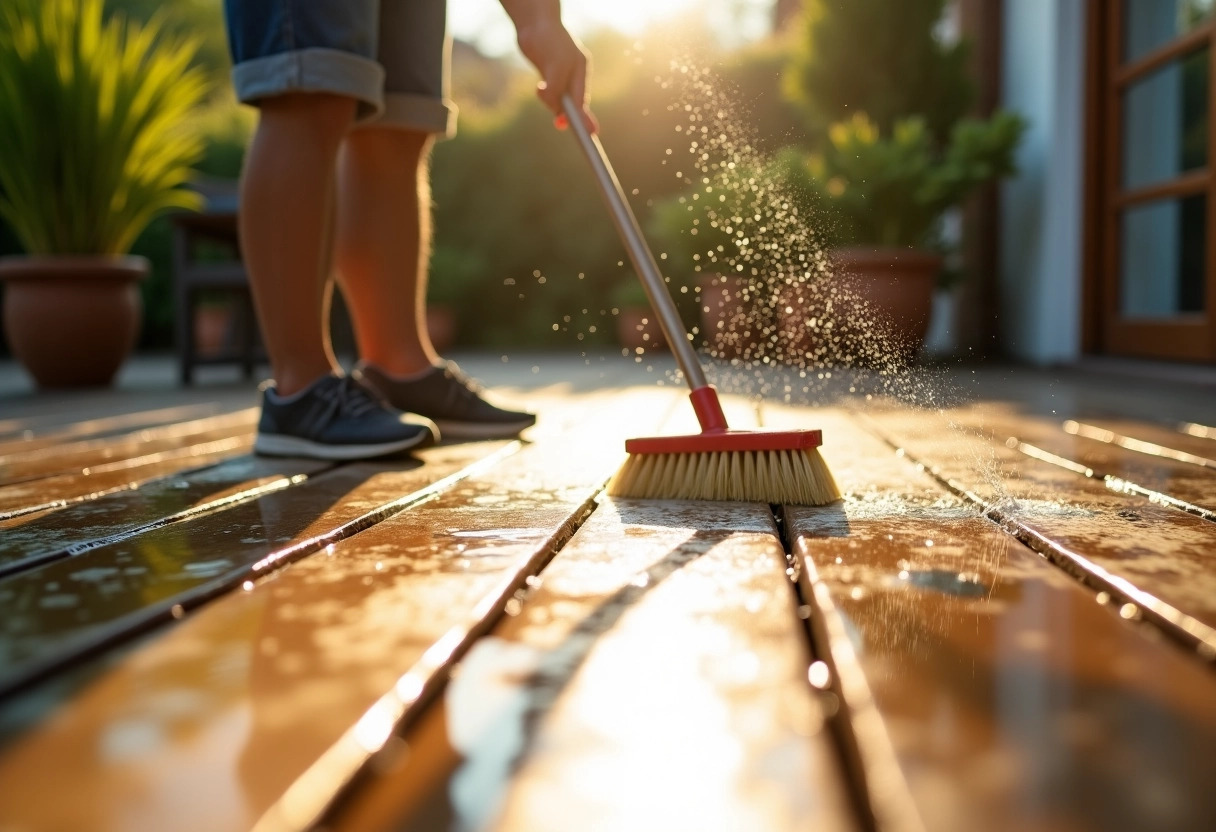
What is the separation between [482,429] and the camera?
1.58 m

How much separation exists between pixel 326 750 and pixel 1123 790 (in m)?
0.27

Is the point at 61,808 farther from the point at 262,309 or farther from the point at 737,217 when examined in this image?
the point at 737,217

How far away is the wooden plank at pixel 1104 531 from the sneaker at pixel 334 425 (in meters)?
0.62

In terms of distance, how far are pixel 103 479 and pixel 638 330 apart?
13.9 ft

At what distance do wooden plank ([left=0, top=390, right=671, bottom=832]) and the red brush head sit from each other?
0.22 m

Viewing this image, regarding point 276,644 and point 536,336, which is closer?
point 276,644

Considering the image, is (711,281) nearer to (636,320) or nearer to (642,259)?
(636,320)

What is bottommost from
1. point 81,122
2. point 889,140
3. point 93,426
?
point 93,426

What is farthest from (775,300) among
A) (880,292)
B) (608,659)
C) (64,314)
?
(608,659)

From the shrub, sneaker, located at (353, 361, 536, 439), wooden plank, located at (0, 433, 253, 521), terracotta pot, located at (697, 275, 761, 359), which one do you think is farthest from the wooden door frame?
wooden plank, located at (0, 433, 253, 521)

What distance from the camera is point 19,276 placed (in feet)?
Answer: 11.3

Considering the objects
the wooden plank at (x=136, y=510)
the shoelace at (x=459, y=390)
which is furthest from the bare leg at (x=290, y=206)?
the shoelace at (x=459, y=390)

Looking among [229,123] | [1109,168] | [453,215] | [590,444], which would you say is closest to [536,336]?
[453,215]

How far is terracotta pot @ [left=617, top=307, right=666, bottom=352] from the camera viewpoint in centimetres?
533
